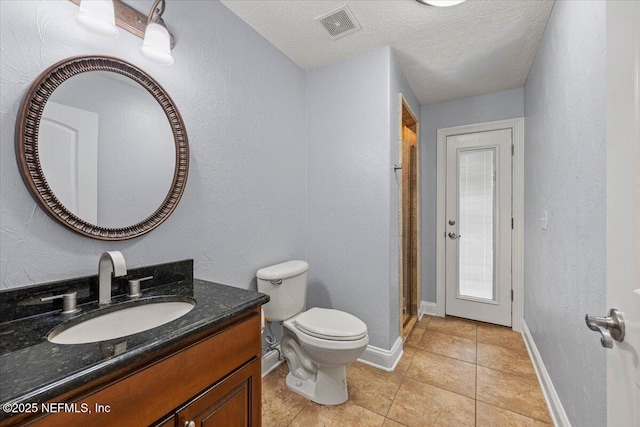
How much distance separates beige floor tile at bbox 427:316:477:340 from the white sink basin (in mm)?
2432

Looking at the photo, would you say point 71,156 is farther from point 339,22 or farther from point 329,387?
point 329,387

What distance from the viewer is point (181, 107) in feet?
4.66

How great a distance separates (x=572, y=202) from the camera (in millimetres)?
1308

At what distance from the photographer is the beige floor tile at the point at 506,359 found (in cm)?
202

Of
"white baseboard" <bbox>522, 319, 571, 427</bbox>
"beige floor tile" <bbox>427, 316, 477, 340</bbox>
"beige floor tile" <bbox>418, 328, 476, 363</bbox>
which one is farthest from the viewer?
"beige floor tile" <bbox>427, 316, 477, 340</bbox>

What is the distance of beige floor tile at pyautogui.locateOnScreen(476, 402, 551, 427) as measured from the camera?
1513 mm

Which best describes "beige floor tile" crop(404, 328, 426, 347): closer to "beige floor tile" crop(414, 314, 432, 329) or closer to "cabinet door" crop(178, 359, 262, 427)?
"beige floor tile" crop(414, 314, 432, 329)

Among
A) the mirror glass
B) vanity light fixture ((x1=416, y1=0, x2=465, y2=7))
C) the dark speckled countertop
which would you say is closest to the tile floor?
the dark speckled countertop

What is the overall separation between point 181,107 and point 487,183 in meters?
2.78

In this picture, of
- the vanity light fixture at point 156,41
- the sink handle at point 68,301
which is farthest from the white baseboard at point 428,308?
the vanity light fixture at point 156,41

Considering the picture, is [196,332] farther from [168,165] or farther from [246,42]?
[246,42]

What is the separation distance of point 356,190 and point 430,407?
57.2 inches

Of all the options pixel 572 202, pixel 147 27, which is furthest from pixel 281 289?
pixel 572 202

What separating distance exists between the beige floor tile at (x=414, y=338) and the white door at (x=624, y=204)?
1.85 metres
